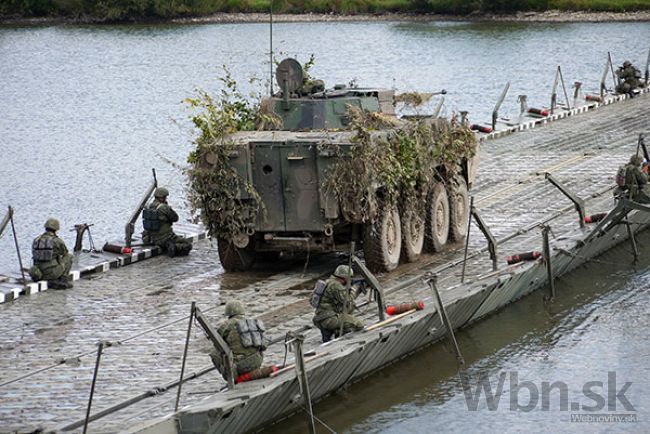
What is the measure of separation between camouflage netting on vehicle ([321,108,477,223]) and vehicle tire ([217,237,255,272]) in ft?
6.15

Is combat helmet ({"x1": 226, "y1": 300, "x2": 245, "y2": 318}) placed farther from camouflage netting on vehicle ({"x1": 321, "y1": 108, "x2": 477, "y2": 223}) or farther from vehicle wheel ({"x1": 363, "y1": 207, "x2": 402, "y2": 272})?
vehicle wheel ({"x1": 363, "y1": 207, "x2": 402, "y2": 272})

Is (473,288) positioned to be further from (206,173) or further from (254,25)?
(254,25)

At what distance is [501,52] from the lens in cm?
7006

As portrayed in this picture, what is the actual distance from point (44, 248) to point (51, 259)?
208 mm

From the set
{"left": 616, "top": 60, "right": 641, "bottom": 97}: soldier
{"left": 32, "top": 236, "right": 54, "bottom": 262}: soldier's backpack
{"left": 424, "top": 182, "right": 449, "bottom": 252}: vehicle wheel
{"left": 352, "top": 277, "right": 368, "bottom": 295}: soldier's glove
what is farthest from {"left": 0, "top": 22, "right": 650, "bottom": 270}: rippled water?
{"left": 352, "top": 277, "right": 368, "bottom": 295}: soldier's glove

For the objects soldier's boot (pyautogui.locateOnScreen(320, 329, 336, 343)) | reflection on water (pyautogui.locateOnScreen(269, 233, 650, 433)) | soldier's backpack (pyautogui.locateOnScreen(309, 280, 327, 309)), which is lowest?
reflection on water (pyautogui.locateOnScreen(269, 233, 650, 433))

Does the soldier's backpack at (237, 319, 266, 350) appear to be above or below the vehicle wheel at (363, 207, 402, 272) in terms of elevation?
above

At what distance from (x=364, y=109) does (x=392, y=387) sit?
18.3 ft

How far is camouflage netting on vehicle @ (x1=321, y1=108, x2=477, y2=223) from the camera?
827 inches

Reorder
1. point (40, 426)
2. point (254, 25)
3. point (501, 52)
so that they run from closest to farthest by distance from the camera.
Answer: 1. point (40, 426)
2. point (501, 52)
3. point (254, 25)

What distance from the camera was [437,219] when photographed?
77.4ft

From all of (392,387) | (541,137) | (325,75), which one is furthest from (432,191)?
(325,75)

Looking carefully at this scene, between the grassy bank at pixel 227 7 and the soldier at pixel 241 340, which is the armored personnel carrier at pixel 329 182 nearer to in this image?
the soldier at pixel 241 340

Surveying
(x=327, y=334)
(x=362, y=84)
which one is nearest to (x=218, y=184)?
(x=327, y=334)
